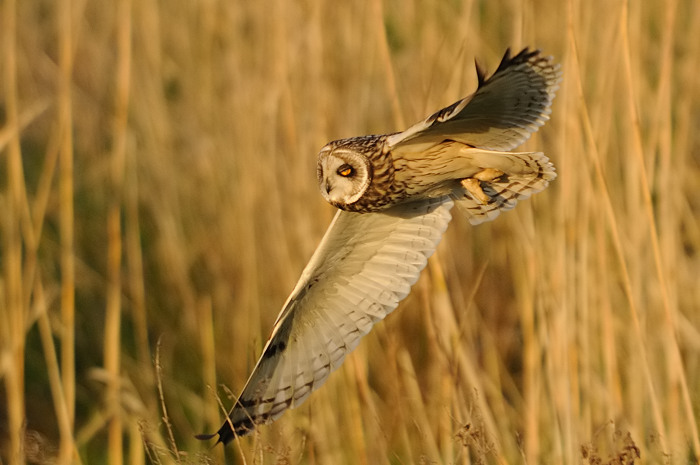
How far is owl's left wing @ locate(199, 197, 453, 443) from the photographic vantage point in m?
2.06

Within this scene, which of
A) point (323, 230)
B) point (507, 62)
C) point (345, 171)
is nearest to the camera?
point (507, 62)

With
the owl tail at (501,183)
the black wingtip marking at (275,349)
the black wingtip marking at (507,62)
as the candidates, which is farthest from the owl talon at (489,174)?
the black wingtip marking at (275,349)

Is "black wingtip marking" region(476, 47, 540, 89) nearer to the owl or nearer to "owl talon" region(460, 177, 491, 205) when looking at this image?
the owl

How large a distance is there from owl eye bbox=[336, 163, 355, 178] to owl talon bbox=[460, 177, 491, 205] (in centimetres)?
25

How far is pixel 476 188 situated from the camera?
78.4 inches

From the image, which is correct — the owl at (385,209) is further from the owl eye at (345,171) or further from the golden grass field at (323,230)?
the golden grass field at (323,230)

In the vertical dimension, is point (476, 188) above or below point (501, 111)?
below

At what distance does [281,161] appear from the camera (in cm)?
295

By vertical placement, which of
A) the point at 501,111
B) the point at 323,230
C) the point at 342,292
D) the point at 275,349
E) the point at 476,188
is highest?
the point at 501,111

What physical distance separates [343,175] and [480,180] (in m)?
0.29

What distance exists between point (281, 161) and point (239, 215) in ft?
1.04

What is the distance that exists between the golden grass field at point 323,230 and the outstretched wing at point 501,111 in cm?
18

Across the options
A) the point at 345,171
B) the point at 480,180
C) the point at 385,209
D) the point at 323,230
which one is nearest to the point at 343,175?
the point at 345,171

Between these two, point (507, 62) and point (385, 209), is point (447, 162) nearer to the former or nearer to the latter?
point (385, 209)
